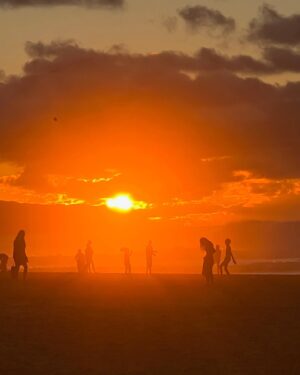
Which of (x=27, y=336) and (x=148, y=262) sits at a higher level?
(x=148, y=262)

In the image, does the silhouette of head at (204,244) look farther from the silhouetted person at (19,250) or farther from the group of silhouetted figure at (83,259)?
the group of silhouetted figure at (83,259)

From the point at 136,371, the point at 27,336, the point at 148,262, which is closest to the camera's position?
the point at 136,371

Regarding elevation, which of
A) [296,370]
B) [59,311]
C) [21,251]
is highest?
[21,251]

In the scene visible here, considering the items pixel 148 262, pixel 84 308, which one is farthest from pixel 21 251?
pixel 148 262

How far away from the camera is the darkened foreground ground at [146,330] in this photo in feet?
110

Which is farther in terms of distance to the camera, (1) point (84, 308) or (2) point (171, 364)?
(1) point (84, 308)

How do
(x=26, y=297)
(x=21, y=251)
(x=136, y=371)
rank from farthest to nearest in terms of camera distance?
(x=21, y=251), (x=26, y=297), (x=136, y=371)

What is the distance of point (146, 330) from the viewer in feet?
125

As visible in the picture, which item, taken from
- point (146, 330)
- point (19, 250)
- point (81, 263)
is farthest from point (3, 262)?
point (146, 330)

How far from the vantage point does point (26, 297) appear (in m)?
43.1

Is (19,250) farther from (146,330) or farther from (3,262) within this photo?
(146,330)

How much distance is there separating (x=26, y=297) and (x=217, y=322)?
8.99m

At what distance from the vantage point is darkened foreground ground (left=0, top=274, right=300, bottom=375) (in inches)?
1325

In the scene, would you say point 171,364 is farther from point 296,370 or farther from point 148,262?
point 148,262
